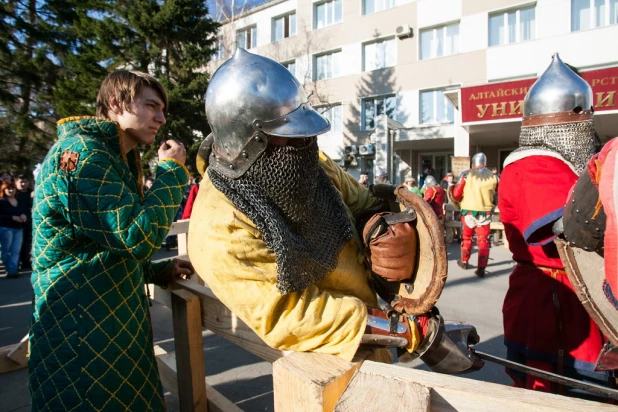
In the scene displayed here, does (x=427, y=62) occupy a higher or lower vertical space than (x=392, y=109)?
higher

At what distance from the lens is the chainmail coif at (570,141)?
207 centimetres

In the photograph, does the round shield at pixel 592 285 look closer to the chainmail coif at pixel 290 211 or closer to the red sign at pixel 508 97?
the chainmail coif at pixel 290 211

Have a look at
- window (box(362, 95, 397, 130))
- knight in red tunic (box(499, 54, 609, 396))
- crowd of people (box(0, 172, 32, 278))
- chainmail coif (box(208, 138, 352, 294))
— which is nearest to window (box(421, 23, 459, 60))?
window (box(362, 95, 397, 130))

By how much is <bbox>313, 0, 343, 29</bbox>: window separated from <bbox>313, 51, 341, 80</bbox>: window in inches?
68.1

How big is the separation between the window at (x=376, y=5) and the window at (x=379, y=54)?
5.41 feet

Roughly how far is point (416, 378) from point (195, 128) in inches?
684

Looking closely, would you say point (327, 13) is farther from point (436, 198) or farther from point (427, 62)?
point (436, 198)

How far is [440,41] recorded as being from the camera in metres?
18.6

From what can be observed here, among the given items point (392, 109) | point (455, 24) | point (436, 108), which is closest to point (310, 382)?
point (436, 108)

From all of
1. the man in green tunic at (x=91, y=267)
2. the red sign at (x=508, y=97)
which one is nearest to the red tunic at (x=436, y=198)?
the red sign at (x=508, y=97)

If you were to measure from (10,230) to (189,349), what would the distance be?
731cm

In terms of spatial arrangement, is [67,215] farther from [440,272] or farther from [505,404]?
[505,404]

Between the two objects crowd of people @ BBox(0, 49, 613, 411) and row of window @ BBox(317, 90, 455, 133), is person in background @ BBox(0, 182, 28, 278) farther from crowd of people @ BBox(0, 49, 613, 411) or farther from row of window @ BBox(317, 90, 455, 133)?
row of window @ BBox(317, 90, 455, 133)

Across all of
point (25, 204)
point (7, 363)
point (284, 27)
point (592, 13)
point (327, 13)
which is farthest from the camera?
point (284, 27)
